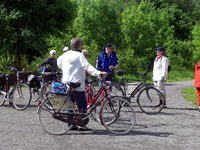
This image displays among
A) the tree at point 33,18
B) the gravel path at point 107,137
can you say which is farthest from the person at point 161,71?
the tree at point 33,18

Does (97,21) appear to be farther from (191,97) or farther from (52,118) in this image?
(52,118)

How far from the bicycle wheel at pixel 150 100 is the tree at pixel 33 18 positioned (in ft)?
46.6

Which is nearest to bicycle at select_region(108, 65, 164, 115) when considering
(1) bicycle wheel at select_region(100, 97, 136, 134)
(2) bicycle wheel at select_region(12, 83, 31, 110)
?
(1) bicycle wheel at select_region(100, 97, 136, 134)

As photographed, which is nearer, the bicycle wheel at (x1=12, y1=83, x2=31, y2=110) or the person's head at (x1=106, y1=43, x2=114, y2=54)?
the person's head at (x1=106, y1=43, x2=114, y2=54)

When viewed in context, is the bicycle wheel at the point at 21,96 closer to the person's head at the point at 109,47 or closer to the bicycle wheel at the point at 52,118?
the person's head at the point at 109,47

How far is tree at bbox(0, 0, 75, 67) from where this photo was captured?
20.3 metres

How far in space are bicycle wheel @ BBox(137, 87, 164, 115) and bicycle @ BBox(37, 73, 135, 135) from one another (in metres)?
2.18

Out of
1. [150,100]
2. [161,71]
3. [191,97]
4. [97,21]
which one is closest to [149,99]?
[150,100]

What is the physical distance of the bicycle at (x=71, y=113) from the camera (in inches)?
219

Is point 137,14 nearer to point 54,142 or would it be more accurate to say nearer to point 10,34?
point 10,34

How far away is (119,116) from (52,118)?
1.40 meters

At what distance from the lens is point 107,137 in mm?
5449

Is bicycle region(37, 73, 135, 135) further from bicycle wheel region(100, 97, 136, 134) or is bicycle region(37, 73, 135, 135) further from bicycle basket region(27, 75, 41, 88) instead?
bicycle basket region(27, 75, 41, 88)

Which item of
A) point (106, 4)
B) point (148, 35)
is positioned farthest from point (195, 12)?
point (106, 4)
